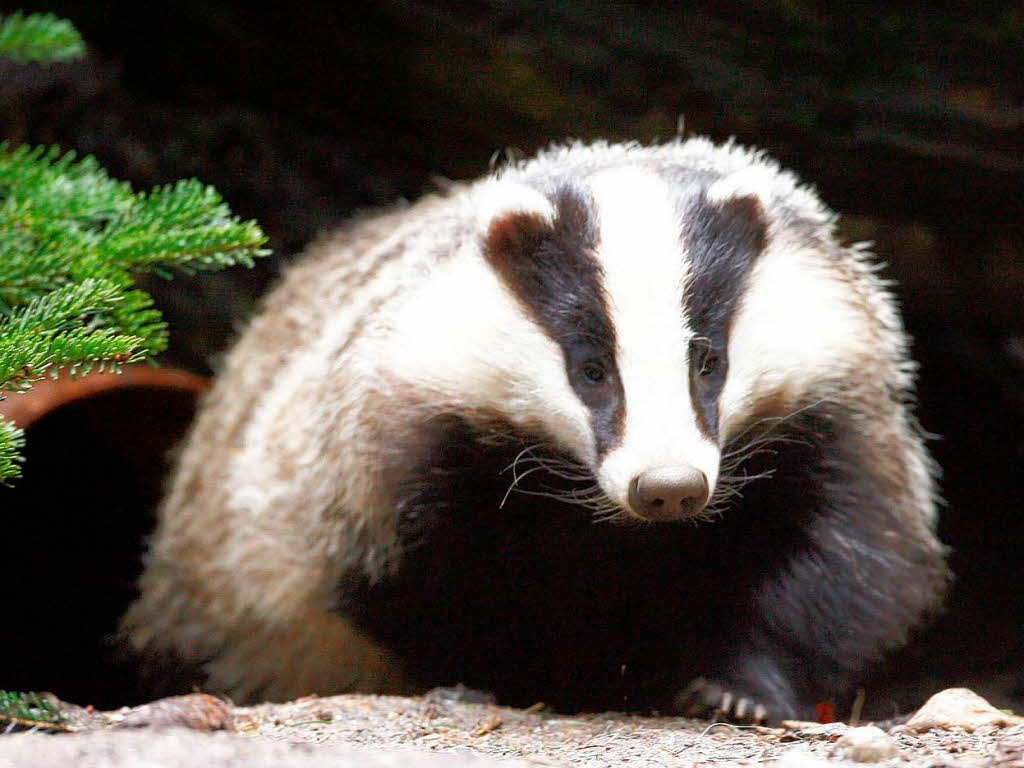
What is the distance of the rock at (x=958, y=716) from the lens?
2.14 metres

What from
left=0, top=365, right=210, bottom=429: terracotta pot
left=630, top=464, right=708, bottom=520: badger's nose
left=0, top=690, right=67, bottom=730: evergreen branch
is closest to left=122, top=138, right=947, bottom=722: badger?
left=630, top=464, right=708, bottom=520: badger's nose

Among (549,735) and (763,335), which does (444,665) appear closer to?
(549,735)

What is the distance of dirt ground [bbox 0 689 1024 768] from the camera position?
153 centimetres

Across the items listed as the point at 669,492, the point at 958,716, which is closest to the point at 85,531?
the point at 669,492

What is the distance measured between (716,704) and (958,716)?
612mm

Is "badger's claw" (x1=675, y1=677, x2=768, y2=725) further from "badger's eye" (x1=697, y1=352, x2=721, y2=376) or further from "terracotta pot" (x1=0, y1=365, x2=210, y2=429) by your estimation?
"terracotta pot" (x1=0, y1=365, x2=210, y2=429)

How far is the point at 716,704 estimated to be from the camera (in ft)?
8.76

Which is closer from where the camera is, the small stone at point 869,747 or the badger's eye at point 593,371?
the small stone at point 869,747

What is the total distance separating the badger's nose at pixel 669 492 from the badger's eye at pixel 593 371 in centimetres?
27

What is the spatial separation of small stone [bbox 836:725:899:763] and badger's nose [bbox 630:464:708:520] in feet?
1.44

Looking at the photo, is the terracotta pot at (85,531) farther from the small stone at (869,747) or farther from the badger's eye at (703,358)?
the small stone at (869,747)

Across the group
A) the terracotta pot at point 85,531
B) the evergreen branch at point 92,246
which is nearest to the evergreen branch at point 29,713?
the evergreen branch at point 92,246

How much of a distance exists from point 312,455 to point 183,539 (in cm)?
90

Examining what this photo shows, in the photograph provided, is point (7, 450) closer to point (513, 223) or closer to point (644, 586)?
point (513, 223)
